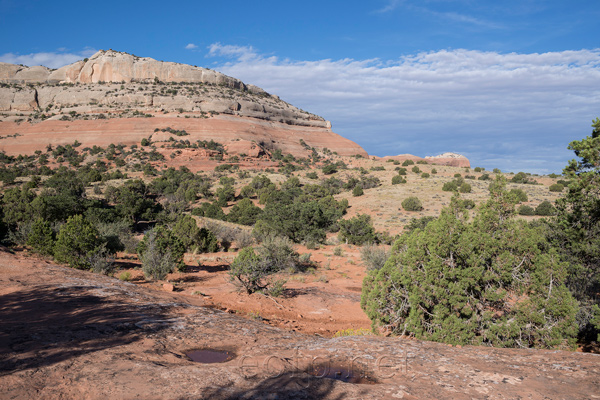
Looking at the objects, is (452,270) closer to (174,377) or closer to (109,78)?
(174,377)

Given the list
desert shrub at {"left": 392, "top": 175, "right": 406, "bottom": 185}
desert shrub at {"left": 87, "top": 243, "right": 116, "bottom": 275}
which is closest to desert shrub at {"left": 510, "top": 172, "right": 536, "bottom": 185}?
desert shrub at {"left": 392, "top": 175, "right": 406, "bottom": 185}

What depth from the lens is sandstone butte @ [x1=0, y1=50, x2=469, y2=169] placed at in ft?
208

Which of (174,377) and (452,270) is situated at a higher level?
(452,270)

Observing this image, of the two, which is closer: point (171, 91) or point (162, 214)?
point (162, 214)

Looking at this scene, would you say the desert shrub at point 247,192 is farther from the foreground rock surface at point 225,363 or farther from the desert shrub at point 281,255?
the foreground rock surface at point 225,363

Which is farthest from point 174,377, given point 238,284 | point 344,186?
point 344,186

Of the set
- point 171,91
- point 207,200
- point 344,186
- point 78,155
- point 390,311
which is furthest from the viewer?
point 171,91

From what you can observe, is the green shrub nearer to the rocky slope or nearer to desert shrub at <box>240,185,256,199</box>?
desert shrub at <box>240,185,256,199</box>

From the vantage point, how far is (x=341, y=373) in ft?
15.3

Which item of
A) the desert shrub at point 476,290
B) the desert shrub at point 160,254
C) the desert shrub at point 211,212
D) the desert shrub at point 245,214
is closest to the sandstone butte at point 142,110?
the desert shrub at point 211,212

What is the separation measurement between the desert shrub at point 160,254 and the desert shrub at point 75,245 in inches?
70.2

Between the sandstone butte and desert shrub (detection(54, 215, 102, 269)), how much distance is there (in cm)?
4379

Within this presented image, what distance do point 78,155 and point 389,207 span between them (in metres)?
51.4

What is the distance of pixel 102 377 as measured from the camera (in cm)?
408
